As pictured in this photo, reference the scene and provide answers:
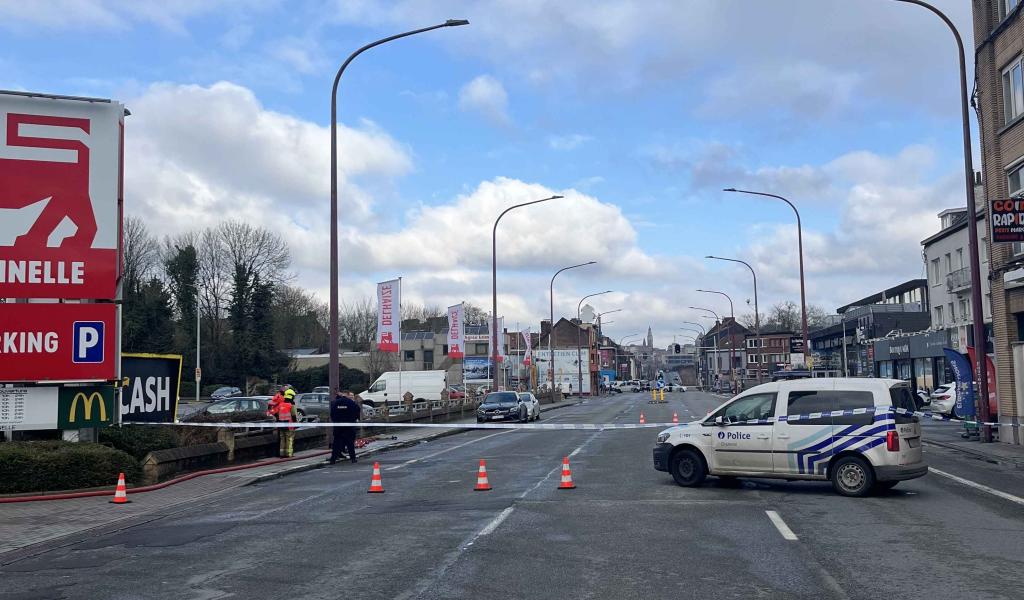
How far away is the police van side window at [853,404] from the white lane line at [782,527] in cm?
244

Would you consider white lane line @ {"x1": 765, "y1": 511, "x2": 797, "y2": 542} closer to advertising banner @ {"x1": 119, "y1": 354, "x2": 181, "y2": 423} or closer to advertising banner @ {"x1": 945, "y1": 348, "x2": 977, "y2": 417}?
advertising banner @ {"x1": 119, "y1": 354, "x2": 181, "y2": 423}

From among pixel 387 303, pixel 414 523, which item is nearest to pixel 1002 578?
pixel 414 523

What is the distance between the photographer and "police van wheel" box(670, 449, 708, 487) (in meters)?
15.4

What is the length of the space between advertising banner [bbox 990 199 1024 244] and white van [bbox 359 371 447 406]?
137ft

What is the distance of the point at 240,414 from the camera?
26.8 meters

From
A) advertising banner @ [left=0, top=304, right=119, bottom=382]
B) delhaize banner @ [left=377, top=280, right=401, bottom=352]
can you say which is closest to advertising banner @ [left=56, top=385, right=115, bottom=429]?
advertising banner @ [left=0, top=304, right=119, bottom=382]

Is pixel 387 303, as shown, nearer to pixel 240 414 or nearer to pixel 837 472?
pixel 240 414

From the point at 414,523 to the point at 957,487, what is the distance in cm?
937

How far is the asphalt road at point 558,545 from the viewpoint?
27.2ft

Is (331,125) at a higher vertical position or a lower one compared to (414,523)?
higher

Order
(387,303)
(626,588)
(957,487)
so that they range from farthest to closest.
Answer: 1. (387,303)
2. (957,487)
3. (626,588)

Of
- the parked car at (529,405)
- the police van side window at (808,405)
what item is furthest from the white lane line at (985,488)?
the parked car at (529,405)

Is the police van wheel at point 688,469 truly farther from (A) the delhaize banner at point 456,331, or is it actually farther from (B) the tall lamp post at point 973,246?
(A) the delhaize banner at point 456,331

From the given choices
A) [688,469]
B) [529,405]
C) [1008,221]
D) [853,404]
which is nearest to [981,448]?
[1008,221]
